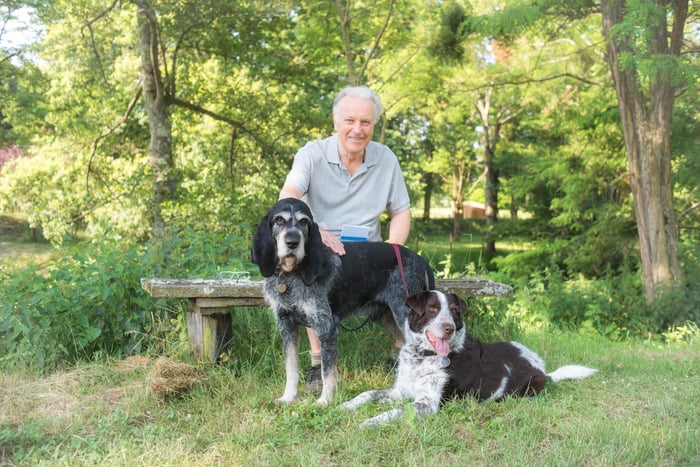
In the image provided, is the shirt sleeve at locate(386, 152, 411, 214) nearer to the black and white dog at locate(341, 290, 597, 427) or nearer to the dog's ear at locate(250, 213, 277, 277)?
the black and white dog at locate(341, 290, 597, 427)

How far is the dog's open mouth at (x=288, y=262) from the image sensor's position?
3.52 metres

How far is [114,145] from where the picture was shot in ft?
51.8

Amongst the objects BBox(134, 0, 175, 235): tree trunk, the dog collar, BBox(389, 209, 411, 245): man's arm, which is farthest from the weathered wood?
BBox(134, 0, 175, 235): tree trunk

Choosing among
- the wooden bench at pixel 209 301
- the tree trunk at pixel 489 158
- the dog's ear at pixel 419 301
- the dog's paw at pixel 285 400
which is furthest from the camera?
the tree trunk at pixel 489 158

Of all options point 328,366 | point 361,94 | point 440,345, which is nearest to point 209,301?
point 328,366

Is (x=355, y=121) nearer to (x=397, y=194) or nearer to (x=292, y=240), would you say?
(x=397, y=194)

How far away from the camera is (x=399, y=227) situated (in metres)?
4.57

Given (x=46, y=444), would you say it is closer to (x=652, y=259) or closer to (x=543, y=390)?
(x=543, y=390)

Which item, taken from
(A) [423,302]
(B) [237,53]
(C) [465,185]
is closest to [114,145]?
(B) [237,53]

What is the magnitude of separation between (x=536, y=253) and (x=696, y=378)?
38.4ft

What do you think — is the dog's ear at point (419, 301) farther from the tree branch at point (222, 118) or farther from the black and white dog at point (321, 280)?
the tree branch at point (222, 118)

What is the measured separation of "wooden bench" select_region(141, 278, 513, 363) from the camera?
4.34 m

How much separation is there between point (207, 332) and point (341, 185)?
1.51 m

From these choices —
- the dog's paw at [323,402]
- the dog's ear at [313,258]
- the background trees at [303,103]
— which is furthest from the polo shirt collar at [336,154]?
the background trees at [303,103]
